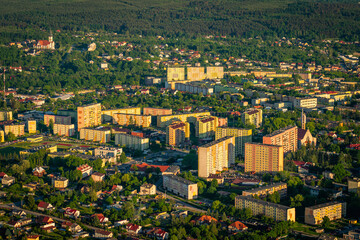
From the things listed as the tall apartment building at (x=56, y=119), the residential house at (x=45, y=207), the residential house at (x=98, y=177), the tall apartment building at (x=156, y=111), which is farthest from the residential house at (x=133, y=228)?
the tall apartment building at (x=156, y=111)

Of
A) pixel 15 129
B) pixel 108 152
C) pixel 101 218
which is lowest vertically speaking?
pixel 101 218

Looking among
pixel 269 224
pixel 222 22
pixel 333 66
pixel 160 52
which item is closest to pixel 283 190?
pixel 269 224

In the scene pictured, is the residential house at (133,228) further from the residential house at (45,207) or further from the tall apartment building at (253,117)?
the tall apartment building at (253,117)

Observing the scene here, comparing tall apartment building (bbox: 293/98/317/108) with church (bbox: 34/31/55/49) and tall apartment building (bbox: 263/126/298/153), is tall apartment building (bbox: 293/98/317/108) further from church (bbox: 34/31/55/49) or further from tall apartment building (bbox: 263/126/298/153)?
church (bbox: 34/31/55/49)

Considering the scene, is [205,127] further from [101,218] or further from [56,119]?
[101,218]

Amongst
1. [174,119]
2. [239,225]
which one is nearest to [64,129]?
[174,119]

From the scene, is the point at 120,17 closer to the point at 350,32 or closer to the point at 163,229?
the point at 350,32

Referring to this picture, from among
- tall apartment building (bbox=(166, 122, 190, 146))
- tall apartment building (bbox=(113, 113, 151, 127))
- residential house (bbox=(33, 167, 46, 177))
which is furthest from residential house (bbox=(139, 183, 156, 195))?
tall apartment building (bbox=(113, 113, 151, 127))

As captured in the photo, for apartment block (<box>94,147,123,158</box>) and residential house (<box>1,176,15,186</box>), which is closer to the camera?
residential house (<box>1,176,15,186</box>)
